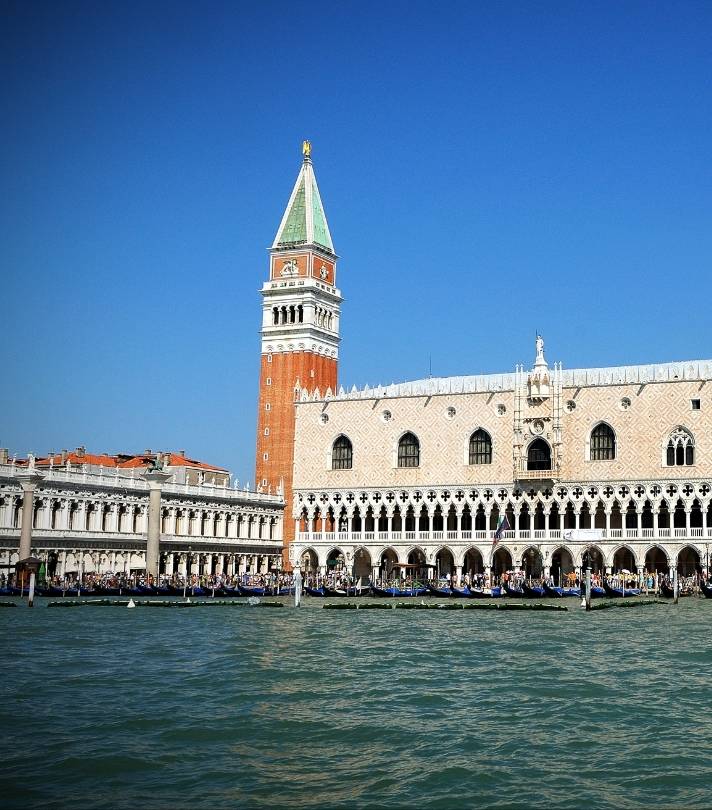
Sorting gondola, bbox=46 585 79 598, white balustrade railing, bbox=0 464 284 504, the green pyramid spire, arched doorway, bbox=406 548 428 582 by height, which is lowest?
gondola, bbox=46 585 79 598

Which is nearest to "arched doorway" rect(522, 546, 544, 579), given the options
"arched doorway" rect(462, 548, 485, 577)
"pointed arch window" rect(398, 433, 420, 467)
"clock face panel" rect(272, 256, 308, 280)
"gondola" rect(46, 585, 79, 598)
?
"arched doorway" rect(462, 548, 485, 577)

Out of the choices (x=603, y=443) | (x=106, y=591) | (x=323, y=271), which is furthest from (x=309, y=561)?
(x=323, y=271)

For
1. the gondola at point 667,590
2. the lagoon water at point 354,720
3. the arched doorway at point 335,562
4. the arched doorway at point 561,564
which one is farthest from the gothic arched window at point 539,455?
the lagoon water at point 354,720

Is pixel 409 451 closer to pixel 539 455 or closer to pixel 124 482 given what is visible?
pixel 539 455

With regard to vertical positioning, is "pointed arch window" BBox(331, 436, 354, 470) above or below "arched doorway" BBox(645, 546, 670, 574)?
above

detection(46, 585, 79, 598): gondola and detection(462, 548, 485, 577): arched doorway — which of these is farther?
detection(462, 548, 485, 577): arched doorway

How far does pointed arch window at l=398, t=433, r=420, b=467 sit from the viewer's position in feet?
170

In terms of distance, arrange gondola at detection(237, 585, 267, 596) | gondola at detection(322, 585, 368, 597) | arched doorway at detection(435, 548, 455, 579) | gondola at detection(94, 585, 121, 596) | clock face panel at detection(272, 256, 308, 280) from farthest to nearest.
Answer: clock face panel at detection(272, 256, 308, 280) < arched doorway at detection(435, 548, 455, 579) < gondola at detection(322, 585, 368, 597) < gondola at detection(237, 585, 267, 596) < gondola at detection(94, 585, 121, 596)

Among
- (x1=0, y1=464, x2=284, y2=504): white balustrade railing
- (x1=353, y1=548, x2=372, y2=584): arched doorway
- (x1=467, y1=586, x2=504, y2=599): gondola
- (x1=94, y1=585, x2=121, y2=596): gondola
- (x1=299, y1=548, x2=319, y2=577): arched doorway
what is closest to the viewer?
(x1=94, y1=585, x2=121, y2=596): gondola

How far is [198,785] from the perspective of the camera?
11227 mm

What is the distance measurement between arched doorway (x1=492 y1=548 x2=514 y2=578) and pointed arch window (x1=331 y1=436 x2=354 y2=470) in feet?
24.3

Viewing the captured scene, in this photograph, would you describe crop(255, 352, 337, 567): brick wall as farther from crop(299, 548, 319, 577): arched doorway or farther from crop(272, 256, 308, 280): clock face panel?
crop(272, 256, 308, 280): clock face panel

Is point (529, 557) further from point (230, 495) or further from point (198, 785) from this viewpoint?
point (198, 785)

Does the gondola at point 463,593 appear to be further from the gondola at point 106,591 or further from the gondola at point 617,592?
the gondola at point 106,591
